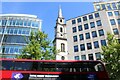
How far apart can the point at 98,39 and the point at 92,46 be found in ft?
5.74

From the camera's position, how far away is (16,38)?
4653 centimetres

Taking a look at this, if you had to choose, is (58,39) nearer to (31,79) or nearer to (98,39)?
(98,39)

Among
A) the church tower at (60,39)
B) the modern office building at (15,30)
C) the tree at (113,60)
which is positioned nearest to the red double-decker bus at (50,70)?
the tree at (113,60)

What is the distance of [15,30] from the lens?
4753cm

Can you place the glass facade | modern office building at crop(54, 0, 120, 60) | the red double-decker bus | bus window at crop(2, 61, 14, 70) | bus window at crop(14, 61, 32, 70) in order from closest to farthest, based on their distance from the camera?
1. the red double-decker bus
2. bus window at crop(2, 61, 14, 70)
3. bus window at crop(14, 61, 32, 70)
4. modern office building at crop(54, 0, 120, 60)
5. the glass facade

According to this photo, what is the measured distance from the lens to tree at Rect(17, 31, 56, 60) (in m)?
22.1

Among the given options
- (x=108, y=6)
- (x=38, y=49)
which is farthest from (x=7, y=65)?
(x=108, y=6)

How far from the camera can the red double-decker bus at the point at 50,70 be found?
15.6 meters

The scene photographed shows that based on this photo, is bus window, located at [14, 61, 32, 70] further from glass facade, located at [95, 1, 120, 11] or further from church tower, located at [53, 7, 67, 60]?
glass facade, located at [95, 1, 120, 11]

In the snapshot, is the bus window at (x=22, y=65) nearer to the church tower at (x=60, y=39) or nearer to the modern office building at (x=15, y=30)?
the church tower at (x=60, y=39)

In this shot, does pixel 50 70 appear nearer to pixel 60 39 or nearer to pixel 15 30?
pixel 60 39

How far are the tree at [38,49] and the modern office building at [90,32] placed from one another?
18230 millimetres

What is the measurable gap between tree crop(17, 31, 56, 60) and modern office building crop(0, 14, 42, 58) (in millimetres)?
22007

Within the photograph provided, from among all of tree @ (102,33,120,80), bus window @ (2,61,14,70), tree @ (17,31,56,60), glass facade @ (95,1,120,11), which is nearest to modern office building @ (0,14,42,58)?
glass facade @ (95,1,120,11)
